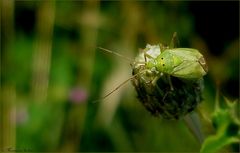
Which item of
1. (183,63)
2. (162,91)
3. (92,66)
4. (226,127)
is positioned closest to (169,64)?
(183,63)

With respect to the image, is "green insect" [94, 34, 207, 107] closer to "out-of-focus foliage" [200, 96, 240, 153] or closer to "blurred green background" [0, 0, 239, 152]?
"out-of-focus foliage" [200, 96, 240, 153]

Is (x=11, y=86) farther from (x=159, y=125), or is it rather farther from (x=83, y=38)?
(x=159, y=125)

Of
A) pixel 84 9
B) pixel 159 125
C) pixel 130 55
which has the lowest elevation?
pixel 159 125

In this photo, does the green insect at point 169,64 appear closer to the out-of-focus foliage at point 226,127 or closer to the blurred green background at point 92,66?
the out-of-focus foliage at point 226,127

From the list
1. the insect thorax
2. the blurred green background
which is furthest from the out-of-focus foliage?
the blurred green background

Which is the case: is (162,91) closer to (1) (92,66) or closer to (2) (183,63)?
(2) (183,63)

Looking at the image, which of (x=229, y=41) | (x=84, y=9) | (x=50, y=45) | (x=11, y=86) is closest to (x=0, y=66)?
(x=11, y=86)
